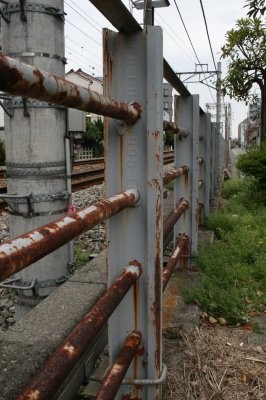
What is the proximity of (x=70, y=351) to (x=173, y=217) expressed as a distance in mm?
1946

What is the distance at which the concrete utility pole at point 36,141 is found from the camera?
114 inches

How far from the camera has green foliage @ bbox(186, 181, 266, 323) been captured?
3.16 meters

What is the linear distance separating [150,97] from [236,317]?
1.92 m

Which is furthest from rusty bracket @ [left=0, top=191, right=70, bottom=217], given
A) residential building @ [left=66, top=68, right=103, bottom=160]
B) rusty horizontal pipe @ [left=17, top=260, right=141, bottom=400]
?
rusty horizontal pipe @ [left=17, top=260, right=141, bottom=400]

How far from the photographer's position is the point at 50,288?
131 inches

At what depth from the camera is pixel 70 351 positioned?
117 centimetres

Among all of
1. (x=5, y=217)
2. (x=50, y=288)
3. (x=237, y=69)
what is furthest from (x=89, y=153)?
(x=50, y=288)

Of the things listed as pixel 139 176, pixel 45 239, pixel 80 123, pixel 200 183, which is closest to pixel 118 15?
pixel 139 176

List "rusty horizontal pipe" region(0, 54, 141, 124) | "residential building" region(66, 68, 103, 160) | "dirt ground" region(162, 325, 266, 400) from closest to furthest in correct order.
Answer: "rusty horizontal pipe" region(0, 54, 141, 124), "dirt ground" region(162, 325, 266, 400), "residential building" region(66, 68, 103, 160)

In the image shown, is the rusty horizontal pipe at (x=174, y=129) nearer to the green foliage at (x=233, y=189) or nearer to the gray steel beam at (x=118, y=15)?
the gray steel beam at (x=118, y=15)

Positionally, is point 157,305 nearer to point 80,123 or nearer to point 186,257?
point 80,123

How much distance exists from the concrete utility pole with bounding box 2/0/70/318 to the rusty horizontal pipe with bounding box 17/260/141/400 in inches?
64.6

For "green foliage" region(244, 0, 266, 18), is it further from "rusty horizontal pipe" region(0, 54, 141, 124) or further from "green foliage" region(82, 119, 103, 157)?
"green foliage" region(82, 119, 103, 157)

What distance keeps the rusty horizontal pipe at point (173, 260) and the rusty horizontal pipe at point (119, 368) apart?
74cm
